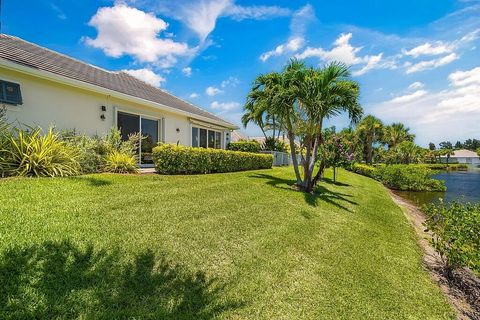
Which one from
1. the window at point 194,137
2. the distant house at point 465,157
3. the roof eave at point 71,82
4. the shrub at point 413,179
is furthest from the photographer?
the distant house at point 465,157

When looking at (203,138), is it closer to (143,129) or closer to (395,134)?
(143,129)

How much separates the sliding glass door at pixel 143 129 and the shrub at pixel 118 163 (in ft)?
8.24

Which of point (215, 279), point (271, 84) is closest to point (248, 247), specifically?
point (215, 279)

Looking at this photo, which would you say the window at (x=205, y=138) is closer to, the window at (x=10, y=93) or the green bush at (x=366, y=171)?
the window at (x=10, y=93)

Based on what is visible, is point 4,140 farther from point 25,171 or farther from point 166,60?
point 166,60

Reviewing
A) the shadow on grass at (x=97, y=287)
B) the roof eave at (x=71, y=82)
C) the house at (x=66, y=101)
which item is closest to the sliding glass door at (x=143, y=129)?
the house at (x=66, y=101)

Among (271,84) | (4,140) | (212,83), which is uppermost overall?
(212,83)

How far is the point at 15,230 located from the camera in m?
4.22

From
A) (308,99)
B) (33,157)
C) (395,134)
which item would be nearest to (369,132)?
(395,134)

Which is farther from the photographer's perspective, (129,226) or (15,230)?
(129,226)

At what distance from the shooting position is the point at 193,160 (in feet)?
37.7

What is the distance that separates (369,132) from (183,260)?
172 feet

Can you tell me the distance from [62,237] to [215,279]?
8.57 feet

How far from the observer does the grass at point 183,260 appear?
130 inches
